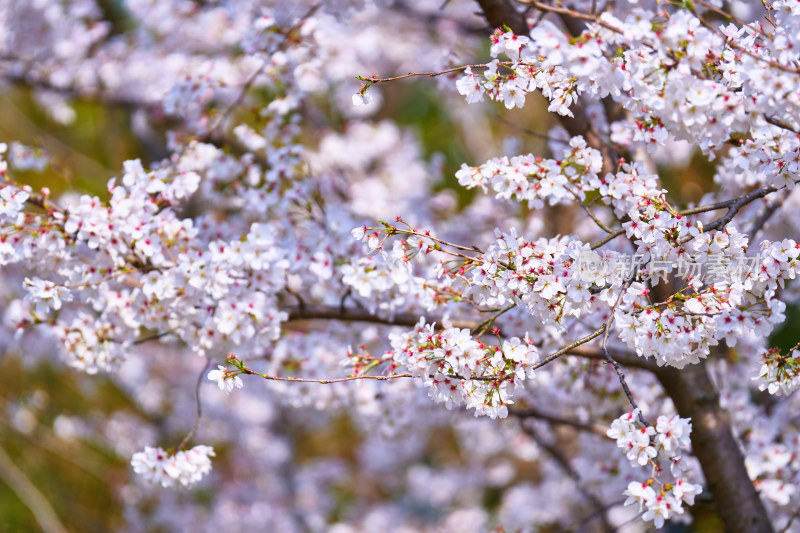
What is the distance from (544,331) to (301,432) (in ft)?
16.6

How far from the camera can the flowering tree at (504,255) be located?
2174 millimetres

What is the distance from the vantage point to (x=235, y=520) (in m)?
6.38

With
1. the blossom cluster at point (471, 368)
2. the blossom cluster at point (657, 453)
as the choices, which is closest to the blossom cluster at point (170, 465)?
the blossom cluster at point (471, 368)

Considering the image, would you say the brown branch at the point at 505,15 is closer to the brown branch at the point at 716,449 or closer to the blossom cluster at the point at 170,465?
the brown branch at the point at 716,449

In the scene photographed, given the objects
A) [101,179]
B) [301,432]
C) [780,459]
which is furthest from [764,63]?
[101,179]

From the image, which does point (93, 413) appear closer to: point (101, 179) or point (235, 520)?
point (235, 520)

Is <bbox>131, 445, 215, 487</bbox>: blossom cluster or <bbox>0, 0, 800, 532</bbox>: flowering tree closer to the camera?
<bbox>0, 0, 800, 532</bbox>: flowering tree

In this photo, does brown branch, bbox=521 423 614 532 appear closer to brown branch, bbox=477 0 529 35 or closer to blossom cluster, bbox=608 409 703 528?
blossom cluster, bbox=608 409 703 528

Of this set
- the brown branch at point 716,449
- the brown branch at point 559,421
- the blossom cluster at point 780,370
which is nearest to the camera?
the blossom cluster at point 780,370

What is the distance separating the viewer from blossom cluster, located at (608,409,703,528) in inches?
84.1

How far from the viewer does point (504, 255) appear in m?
2.41

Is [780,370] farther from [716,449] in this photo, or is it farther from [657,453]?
[716,449]

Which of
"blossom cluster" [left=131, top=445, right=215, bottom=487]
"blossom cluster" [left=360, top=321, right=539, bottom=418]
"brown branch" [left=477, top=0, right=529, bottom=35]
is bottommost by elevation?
"blossom cluster" [left=360, top=321, right=539, bottom=418]

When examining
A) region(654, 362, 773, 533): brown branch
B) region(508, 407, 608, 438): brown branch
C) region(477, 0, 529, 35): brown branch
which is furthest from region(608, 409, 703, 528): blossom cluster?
region(477, 0, 529, 35): brown branch
